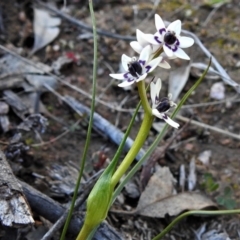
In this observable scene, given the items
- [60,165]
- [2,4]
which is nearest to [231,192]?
[60,165]

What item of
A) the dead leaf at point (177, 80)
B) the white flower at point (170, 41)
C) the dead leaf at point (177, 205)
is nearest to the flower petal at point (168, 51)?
the white flower at point (170, 41)

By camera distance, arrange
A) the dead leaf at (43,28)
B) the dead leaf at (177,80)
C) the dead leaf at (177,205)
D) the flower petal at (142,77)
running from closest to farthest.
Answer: the flower petal at (142,77)
the dead leaf at (177,205)
the dead leaf at (177,80)
the dead leaf at (43,28)

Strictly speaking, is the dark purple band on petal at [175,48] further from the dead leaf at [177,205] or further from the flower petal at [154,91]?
the dead leaf at [177,205]

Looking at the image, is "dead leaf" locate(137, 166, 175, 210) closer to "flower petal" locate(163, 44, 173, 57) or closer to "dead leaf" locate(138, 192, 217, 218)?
"dead leaf" locate(138, 192, 217, 218)

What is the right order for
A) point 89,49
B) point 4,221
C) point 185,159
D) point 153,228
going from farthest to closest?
point 89,49 < point 185,159 < point 153,228 < point 4,221

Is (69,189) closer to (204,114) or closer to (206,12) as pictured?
(204,114)

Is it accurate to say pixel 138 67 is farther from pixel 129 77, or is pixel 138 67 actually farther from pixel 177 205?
pixel 177 205

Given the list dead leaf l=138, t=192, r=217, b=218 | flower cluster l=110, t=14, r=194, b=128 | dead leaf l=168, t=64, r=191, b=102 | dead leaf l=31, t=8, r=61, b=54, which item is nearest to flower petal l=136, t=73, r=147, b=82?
flower cluster l=110, t=14, r=194, b=128
